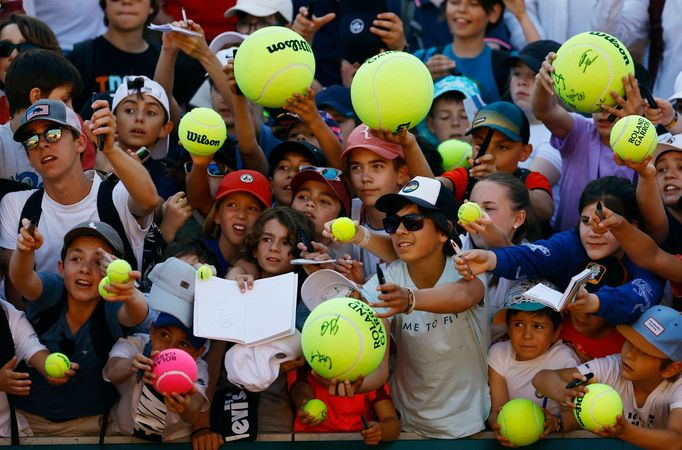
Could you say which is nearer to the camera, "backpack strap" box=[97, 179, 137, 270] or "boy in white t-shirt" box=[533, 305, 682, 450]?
"boy in white t-shirt" box=[533, 305, 682, 450]

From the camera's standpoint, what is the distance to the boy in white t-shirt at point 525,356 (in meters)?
7.25

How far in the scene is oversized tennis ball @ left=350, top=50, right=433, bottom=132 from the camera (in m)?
7.45

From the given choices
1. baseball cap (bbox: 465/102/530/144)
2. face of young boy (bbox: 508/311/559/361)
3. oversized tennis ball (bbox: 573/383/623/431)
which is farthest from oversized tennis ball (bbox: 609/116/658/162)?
baseball cap (bbox: 465/102/530/144)

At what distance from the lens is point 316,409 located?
709 cm

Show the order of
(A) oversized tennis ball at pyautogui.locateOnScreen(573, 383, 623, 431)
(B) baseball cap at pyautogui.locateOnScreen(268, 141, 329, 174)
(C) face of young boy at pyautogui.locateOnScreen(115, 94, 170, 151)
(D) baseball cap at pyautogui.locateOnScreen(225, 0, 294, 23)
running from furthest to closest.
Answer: (D) baseball cap at pyautogui.locateOnScreen(225, 0, 294, 23)
(C) face of young boy at pyautogui.locateOnScreen(115, 94, 170, 151)
(B) baseball cap at pyautogui.locateOnScreen(268, 141, 329, 174)
(A) oversized tennis ball at pyautogui.locateOnScreen(573, 383, 623, 431)

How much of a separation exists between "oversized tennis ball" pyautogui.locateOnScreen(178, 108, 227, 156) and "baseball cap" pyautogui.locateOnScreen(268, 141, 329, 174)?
702 mm

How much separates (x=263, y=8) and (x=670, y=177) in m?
3.44

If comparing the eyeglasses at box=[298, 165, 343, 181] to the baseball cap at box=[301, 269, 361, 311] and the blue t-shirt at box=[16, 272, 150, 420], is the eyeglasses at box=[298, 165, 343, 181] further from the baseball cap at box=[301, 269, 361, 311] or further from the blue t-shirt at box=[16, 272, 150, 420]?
the blue t-shirt at box=[16, 272, 150, 420]

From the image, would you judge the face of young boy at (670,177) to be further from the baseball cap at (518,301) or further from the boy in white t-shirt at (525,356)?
the boy in white t-shirt at (525,356)

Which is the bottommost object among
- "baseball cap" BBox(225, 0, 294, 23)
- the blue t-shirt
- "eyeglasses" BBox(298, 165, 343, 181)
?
the blue t-shirt

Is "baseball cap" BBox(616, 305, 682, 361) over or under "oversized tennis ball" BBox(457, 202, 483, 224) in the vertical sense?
under

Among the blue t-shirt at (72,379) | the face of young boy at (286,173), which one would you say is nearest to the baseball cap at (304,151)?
the face of young boy at (286,173)

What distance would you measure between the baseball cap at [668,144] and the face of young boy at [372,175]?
1.53m

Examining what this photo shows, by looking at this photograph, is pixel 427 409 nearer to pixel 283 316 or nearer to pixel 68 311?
pixel 283 316
